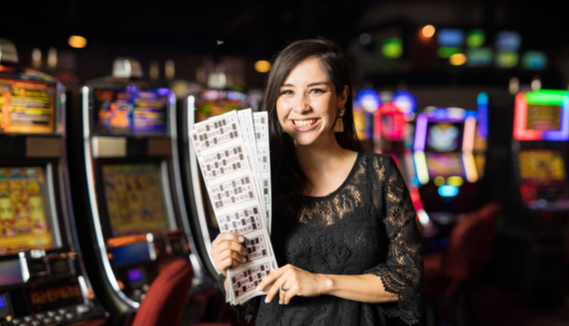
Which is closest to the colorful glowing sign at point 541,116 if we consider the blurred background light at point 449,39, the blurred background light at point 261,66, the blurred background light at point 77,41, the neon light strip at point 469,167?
the neon light strip at point 469,167

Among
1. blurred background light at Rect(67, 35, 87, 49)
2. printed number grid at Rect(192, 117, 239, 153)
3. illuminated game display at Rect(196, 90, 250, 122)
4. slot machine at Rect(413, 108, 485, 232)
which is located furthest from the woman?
blurred background light at Rect(67, 35, 87, 49)

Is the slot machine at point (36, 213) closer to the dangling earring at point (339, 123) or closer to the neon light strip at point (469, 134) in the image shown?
the dangling earring at point (339, 123)

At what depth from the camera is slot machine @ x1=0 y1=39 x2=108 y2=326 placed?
190 centimetres

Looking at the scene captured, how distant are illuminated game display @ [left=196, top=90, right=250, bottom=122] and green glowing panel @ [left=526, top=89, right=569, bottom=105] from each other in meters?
3.20

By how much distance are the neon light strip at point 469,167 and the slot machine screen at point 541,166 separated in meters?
0.59

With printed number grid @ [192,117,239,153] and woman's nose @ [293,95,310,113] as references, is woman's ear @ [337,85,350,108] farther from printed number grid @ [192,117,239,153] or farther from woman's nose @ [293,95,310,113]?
printed number grid @ [192,117,239,153]

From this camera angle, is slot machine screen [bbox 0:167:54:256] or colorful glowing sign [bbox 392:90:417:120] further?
colorful glowing sign [bbox 392:90:417:120]

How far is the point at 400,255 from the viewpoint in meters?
1.15

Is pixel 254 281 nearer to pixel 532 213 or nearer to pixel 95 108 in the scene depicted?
pixel 95 108

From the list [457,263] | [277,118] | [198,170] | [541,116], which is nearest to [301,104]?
[277,118]

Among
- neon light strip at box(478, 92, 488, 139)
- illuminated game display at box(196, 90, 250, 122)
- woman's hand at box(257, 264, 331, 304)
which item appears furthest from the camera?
neon light strip at box(478, 92, 488, 139)

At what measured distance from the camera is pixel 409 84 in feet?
24.7

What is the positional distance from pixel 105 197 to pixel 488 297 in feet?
12.6

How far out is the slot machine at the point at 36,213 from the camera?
1898 millimetres
